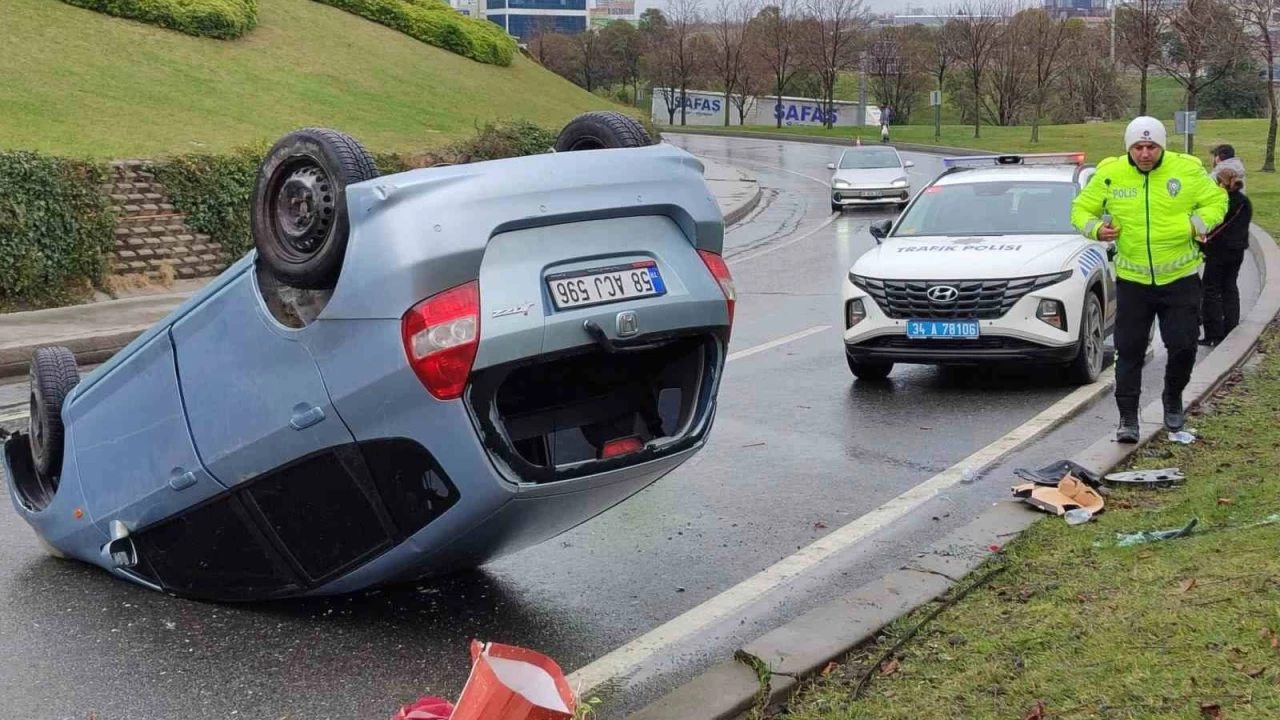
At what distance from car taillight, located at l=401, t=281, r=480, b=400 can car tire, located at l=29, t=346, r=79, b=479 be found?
2.24 meters

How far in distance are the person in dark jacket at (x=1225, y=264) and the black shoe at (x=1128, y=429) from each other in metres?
3.96

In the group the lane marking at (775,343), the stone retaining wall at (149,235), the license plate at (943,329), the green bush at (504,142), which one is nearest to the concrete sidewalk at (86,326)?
the stone retaining wall at (149,235)

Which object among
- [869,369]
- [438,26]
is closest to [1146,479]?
[869,369]

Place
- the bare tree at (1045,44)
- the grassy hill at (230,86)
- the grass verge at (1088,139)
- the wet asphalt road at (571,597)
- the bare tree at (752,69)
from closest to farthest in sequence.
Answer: the wet asphalt road at (571,597) → the grassy hill at (230,86) → the grass verge at (1088,139) → the bare tree at (1045,44) → the bare tree at (752,69)

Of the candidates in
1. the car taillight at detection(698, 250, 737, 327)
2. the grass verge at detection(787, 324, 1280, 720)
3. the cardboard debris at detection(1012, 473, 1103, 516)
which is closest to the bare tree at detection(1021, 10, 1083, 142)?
the cardboard debris at detection(1012, 473, 1103, 516)

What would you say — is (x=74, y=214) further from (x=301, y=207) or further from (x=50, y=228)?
(x=301, y=207)

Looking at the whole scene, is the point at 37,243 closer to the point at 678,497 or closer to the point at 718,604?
the point at 678,497

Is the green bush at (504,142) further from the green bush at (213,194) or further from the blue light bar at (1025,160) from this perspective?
the blue light bar at (1025,160)

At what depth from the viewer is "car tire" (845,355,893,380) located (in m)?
9.95

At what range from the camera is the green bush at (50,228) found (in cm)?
1424

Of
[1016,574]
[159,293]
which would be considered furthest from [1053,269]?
[159,293]

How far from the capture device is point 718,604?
5301 mm

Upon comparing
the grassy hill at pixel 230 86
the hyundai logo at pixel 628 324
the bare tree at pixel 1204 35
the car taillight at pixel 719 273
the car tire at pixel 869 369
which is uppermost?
the bare tree at pixel 1204 35

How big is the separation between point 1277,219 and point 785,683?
19.4 metres
